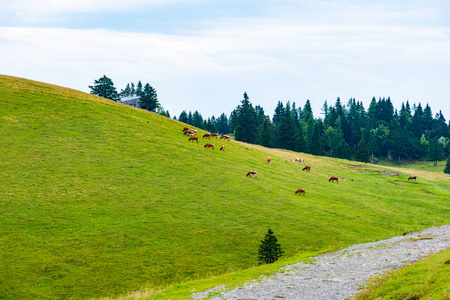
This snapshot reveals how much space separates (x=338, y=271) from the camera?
2498cm

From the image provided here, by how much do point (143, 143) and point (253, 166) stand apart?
19.4 meters

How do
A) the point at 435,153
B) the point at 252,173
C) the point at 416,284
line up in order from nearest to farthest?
1. the point at 416,284
2. the point at 252,173
3. the point at 435,153

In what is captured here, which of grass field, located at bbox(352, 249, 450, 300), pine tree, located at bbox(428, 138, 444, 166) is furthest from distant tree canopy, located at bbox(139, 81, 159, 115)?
pine tree, located at bbox(428, 138, 444, 166)

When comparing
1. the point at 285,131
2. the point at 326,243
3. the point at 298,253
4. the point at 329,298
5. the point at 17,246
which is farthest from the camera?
the point at 285,131

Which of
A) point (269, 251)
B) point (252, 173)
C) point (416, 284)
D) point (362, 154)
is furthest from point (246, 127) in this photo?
point (416, 284)

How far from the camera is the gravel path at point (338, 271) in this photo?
2064 centimetres

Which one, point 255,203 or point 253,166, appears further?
point 253,166

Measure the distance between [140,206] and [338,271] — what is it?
23494 millimetres

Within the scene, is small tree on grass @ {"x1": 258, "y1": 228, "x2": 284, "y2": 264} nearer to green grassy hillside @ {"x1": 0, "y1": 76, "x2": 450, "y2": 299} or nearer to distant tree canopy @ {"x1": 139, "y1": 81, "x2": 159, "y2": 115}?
green grassy hillside @ {"x1": 0, "y1": 76, "x2": 450, "y2": 299}

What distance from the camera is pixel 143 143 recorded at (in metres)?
61.0

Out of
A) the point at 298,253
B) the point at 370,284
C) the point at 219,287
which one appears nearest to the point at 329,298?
the point at 370,284

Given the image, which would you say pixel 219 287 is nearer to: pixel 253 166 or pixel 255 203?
pixel 255 203

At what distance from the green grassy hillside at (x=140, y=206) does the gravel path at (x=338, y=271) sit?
17.7 feet

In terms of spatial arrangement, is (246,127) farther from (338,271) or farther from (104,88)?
(338,271)
